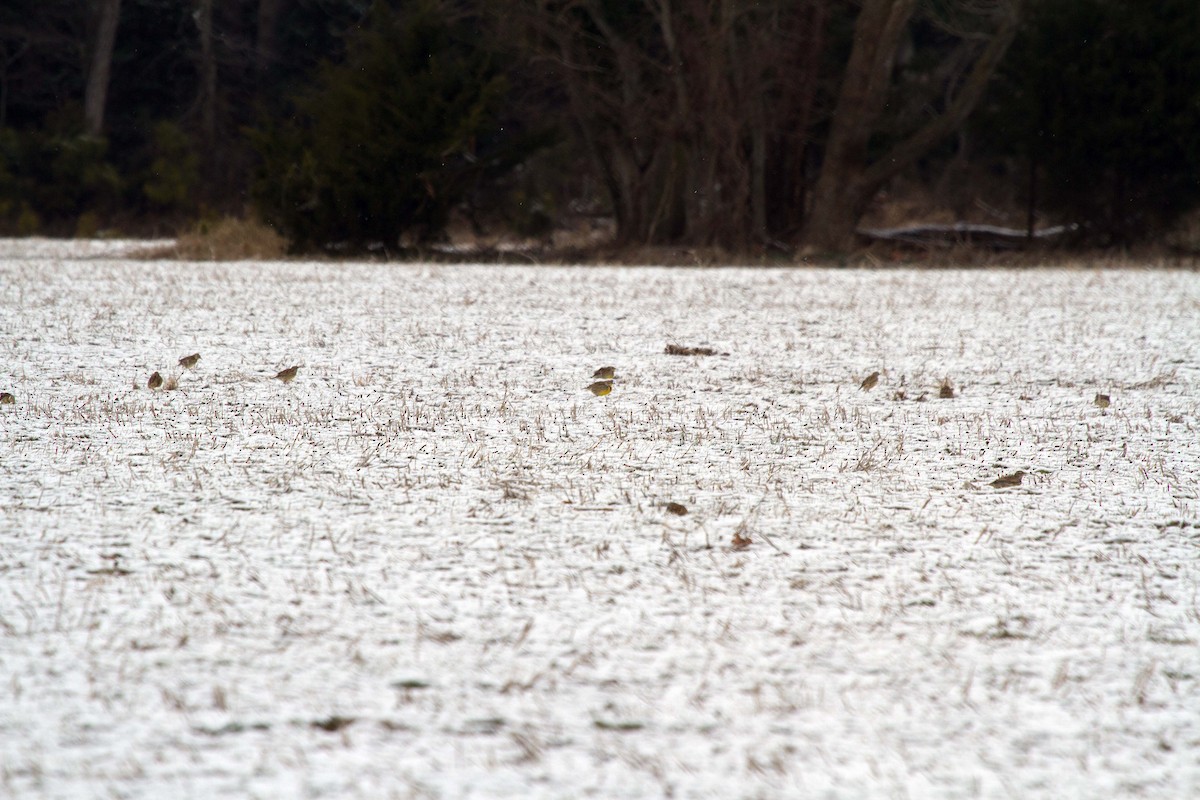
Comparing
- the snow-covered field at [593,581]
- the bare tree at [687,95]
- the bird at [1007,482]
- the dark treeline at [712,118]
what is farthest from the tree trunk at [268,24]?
the bird at [1007,482]

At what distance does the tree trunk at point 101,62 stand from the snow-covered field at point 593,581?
22.1m

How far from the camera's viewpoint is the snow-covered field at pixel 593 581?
187 cm

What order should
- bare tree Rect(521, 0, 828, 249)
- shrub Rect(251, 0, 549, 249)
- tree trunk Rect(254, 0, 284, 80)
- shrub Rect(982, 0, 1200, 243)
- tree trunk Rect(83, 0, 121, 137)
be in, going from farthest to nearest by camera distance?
tree trunk Rect(254, 0, 284, 80) < tree trunk Rect(83, 0, 121, 137) < shrub Rect(982, 0, 1200, 243) < bare tree Rect(521, 0, 828, 249) < shrub Rect(251, 0, 549, 249)

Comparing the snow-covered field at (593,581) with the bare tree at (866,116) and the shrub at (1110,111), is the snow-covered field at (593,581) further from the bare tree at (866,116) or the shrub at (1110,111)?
the shrub at (1110,111)

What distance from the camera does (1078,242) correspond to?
15336 millimetres

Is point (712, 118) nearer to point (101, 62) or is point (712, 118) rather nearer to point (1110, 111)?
point (1110, 111)

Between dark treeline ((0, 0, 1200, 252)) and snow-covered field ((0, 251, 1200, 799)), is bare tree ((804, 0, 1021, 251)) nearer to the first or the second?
dark treeline ((0, 0, 1200, 252))

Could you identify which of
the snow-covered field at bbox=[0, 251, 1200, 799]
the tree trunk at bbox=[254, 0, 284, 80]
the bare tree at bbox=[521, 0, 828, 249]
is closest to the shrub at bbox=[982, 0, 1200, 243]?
the bare tree at bbox=[521, 0, 828, 249]

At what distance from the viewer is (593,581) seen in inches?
105

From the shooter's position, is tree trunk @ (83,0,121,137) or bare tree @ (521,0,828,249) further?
tree trunk @ (83,0,121,137)

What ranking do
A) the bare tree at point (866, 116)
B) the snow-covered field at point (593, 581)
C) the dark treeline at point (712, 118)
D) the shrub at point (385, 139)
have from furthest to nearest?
the bare tree at point (866, 116) → the dark treeline at point (712, 118) → the shrub at point (385, 139) → the snow-covered field at point (593, 581)

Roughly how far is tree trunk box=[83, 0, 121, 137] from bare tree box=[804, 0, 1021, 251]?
17119 mm

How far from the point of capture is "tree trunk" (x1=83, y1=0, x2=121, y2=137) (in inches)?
1000

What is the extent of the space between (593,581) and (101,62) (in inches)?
1037
